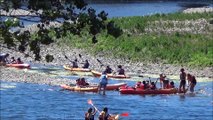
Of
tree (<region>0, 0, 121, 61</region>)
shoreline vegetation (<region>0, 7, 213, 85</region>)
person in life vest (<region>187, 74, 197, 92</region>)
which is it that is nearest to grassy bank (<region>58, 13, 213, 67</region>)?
shoreline vegetation (<region>0, 7, 213, 85</region>)

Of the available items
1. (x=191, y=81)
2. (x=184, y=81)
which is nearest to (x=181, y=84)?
(x=184, y=81)

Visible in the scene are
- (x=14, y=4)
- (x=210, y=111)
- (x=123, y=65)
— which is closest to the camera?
(x=14, y=4)

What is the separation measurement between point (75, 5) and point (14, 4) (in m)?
1.29

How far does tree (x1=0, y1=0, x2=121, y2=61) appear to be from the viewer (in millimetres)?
12906

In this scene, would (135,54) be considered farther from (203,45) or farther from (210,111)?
(210,111)

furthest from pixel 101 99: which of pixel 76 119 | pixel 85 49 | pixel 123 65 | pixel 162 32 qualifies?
pixel 162 32

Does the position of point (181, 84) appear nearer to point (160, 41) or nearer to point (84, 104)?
point (84, 104)

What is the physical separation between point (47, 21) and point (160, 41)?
4686cm

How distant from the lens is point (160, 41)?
60000 millimetres

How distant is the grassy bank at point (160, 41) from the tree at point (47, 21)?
41.0 metres

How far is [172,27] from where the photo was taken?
Answer: 226 ft

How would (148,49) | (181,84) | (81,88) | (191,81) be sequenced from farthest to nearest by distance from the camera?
(148,49), (191,81), (181,84), (81,88)

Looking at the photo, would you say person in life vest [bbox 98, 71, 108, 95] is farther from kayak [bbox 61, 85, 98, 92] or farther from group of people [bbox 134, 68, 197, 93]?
→ group of people [bbox 134, 68, 197, 93]

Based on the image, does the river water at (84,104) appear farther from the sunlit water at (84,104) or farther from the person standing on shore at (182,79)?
the person standing on shore at (182,79)
